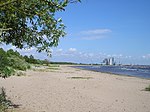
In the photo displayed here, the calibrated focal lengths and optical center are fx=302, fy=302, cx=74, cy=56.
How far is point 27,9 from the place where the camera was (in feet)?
23.6

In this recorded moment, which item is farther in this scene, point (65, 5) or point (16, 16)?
point (16, 16)

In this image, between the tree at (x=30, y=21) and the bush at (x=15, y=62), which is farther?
the bush at (x=15, y=62)

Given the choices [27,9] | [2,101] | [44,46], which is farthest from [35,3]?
[2,101]

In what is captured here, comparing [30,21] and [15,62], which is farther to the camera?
[15,62]

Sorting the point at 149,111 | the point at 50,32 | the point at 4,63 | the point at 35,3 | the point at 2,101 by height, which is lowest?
the point at 149,111

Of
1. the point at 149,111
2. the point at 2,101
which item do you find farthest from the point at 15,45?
the point at 149,111

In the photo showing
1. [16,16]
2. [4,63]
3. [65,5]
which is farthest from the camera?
[4,63]

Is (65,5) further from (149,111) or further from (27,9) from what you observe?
(149,111)

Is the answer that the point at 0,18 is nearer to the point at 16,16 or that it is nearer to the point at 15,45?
the point at 16,16

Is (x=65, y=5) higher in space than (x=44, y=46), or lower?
higher

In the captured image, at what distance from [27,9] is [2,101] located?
16.9ft

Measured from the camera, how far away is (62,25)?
782cm

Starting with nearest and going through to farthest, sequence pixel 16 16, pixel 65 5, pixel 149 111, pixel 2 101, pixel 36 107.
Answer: pixel 65 5 → pixel 16 16 → pixel 2 101 → pixel 36 107 → pixel 149 111

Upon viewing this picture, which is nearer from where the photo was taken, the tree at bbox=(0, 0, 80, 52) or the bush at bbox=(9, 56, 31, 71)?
→ the tree at bbox=(0, 0, 80, 52)
